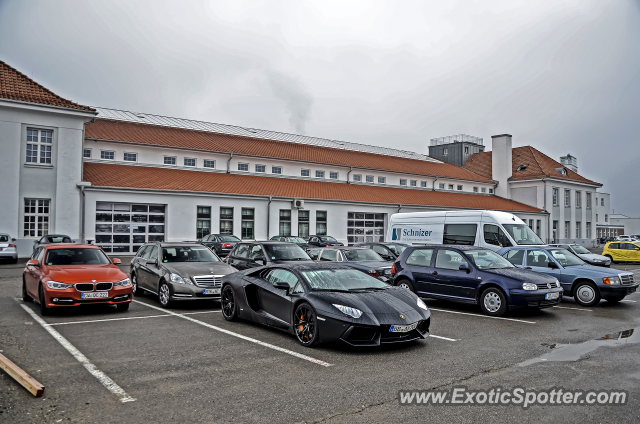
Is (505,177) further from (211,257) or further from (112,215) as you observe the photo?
(211,257)

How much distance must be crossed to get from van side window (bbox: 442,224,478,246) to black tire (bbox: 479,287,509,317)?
30.3ft

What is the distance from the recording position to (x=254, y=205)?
34.0m

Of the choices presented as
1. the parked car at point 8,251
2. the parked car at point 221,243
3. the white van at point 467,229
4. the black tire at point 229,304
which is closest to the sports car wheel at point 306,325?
the black tire at point 229,304

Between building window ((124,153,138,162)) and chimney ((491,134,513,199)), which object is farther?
chimney ((491,134,513,199))

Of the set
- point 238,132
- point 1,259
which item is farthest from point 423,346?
point 238,132

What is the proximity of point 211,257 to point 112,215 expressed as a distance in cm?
1875

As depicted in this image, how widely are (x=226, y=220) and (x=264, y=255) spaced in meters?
19.8

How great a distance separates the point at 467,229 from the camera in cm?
2000

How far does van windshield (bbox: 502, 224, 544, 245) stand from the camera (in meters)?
19.1

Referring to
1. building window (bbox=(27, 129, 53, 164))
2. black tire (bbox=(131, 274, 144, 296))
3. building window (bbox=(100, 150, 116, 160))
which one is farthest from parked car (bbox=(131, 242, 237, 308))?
building window (bbox=(100, 150, 116, 160))

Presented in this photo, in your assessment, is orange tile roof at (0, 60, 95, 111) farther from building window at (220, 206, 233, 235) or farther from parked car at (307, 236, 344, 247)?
parked car at (307, 236, 344, 247)

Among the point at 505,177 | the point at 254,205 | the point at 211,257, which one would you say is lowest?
the point at 211,257

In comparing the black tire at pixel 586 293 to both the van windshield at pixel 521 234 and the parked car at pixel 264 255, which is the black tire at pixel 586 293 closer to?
the van windshield at pixel 521 234

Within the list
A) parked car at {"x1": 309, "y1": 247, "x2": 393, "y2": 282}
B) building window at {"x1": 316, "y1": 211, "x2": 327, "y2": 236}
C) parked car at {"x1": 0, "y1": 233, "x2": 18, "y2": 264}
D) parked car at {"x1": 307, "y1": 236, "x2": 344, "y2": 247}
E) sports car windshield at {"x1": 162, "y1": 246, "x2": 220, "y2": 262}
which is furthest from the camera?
building window at {"x1": 316, "y1": 211, "x2": 327, "y2": 236}
